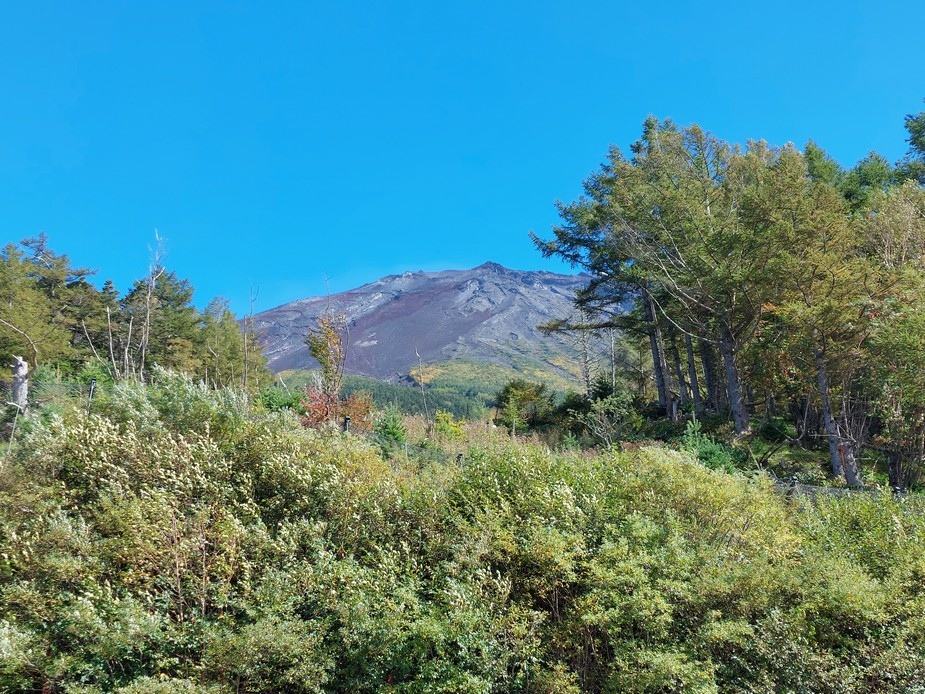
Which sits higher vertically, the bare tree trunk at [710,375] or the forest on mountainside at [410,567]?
the bare tree trunk at [710,375]

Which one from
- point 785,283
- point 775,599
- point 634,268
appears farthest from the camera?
point 634,268

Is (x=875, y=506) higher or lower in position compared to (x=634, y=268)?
lower

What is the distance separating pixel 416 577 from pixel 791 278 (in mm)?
10609

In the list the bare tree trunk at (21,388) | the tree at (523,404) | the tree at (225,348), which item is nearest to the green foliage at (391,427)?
the bare tree trunk at (21,388)

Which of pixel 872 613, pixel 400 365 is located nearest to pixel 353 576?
pixel 872 613

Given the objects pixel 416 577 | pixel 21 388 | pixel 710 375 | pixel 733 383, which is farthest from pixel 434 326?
pixel 416 577

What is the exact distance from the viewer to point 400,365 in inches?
5285

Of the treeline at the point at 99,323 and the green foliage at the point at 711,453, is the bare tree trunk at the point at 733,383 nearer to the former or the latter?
the green foliage at the point at 711,453

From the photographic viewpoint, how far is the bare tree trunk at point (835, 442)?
10961 millimetres

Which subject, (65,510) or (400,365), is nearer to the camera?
(65,510)

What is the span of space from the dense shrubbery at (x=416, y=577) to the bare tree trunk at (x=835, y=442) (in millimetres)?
5572

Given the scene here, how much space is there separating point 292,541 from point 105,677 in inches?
65.5

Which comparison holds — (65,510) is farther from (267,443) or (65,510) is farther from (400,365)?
(400,365)

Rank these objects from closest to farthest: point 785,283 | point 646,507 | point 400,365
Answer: point 646,507
point 785,283
point 400,365
